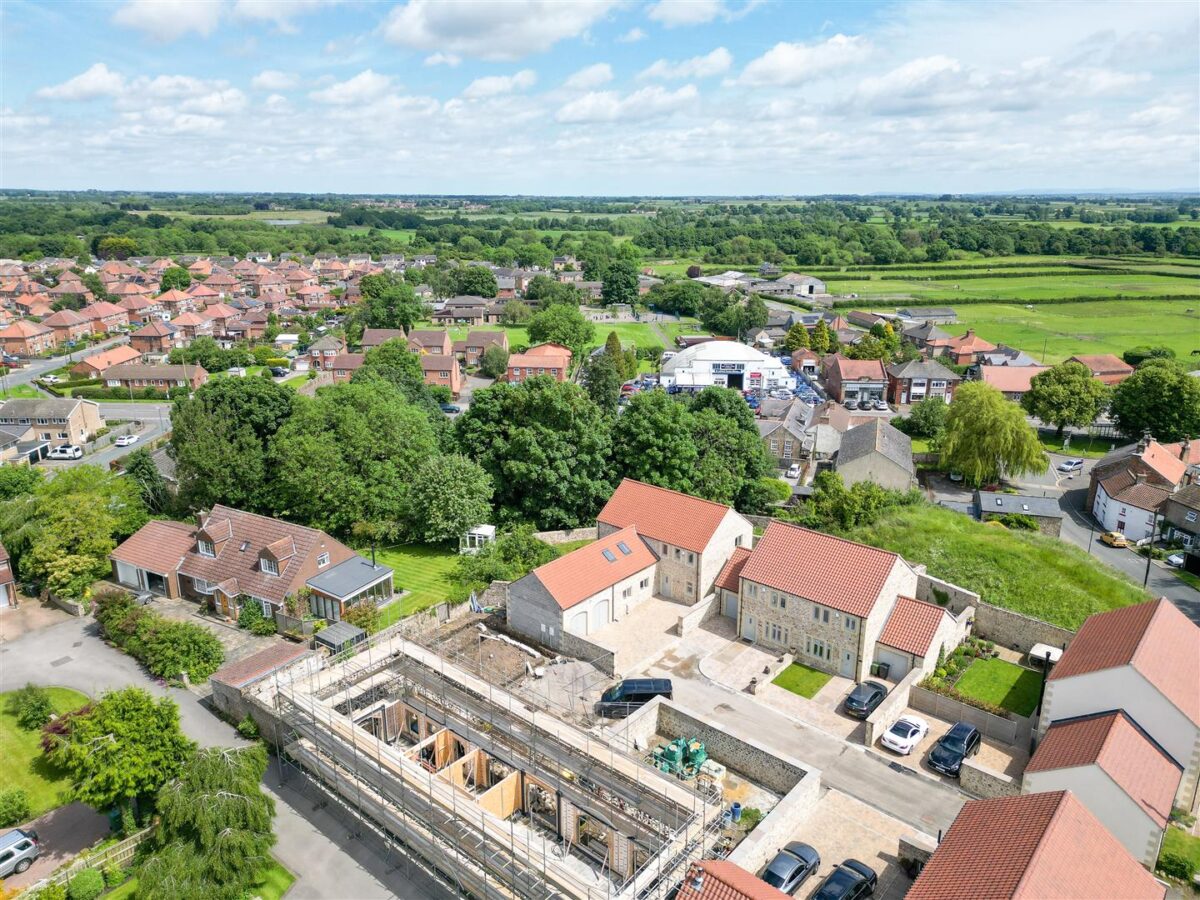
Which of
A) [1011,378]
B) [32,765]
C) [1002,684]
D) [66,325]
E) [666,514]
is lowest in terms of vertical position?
[32,765]

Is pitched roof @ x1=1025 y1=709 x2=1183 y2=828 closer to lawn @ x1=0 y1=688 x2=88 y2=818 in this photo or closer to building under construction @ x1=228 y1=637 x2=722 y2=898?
building under construction @ x1=228 y1=637 x2=722 y2=898

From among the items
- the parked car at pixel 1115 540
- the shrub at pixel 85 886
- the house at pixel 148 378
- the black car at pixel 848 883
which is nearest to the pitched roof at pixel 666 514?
the black car at pixel 848 883

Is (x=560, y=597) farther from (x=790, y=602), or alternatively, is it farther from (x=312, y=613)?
(x=312, y=613)

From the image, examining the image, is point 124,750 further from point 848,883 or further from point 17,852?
point 848,883

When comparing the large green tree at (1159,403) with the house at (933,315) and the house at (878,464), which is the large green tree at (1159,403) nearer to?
the house at (878,464)

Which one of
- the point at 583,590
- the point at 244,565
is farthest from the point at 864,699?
the point at 244,565

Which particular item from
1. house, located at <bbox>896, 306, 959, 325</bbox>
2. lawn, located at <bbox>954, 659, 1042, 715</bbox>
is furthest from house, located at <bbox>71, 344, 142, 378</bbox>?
house, located at <bbox>896, 306, 959, 325</bbox>
